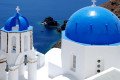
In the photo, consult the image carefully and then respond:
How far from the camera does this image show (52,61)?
12.0 metres

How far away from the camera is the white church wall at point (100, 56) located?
9.89 metres

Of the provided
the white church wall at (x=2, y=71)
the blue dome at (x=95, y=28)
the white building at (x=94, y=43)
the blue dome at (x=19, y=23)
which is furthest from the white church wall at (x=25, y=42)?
the blue dome at (x=95, y=28)

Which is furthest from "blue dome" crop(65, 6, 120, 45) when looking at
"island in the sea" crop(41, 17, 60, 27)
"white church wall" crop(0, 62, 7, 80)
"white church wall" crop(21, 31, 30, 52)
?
"island in the sea" crop(41, 17, 60, 27)

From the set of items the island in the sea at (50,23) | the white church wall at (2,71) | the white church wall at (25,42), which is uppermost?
the island in the sea at (50,23)

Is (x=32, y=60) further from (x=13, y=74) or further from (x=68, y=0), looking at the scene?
(x=68, y=0)

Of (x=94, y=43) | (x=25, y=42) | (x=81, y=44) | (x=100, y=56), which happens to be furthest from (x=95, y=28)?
(x=25, y=42)

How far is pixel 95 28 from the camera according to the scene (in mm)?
10094

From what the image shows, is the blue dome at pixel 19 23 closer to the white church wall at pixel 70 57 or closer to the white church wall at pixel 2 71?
the white church wall at pixel 2 71

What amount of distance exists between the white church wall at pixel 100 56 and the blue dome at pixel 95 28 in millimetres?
319

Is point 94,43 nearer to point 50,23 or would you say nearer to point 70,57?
point 70,57

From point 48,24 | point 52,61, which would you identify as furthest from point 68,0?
point 52,61

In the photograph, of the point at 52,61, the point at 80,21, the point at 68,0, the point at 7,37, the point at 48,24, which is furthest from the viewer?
the point at 68,0

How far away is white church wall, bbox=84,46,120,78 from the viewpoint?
989 cm

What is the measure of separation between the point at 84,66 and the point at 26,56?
299 cm
